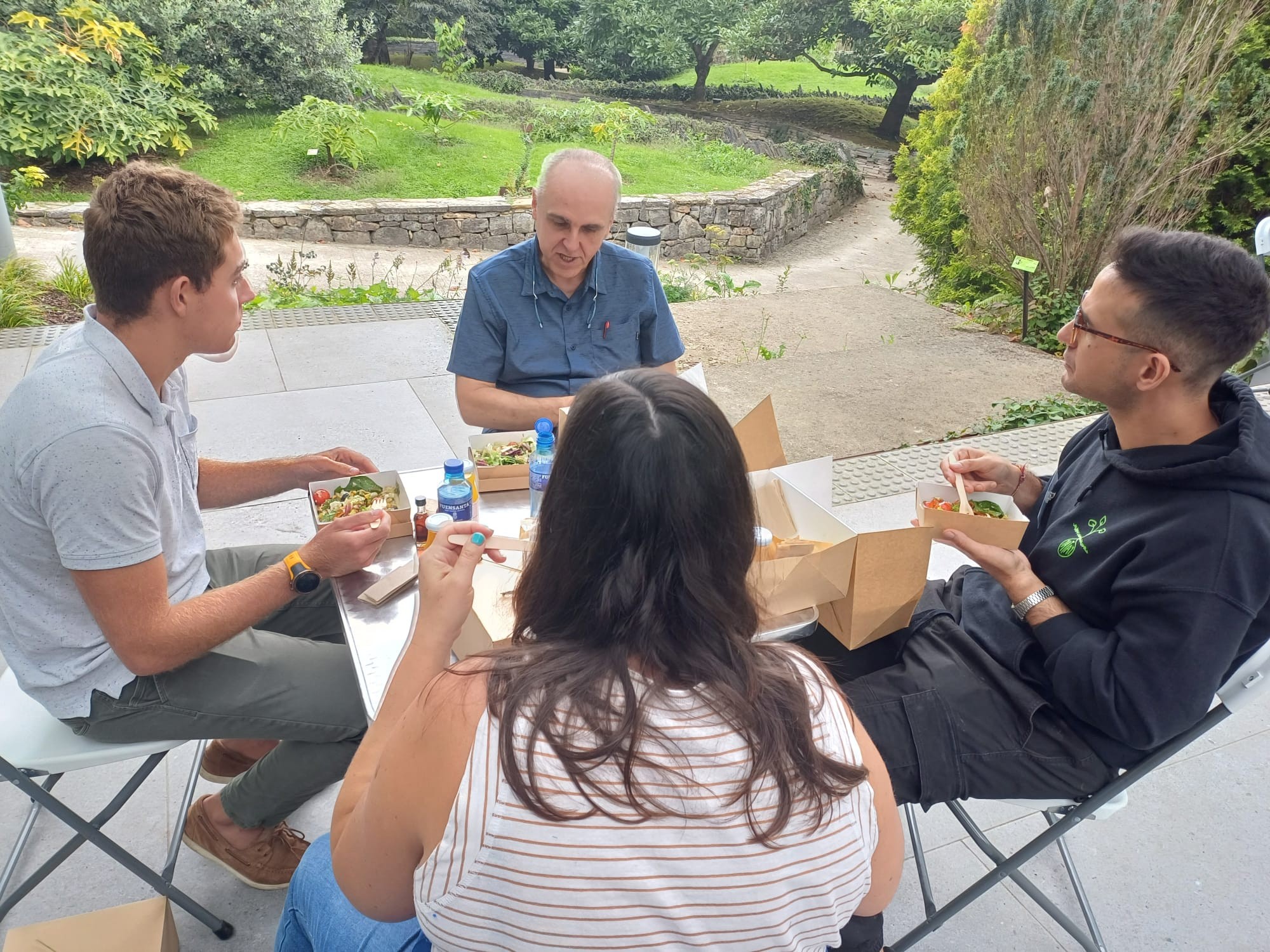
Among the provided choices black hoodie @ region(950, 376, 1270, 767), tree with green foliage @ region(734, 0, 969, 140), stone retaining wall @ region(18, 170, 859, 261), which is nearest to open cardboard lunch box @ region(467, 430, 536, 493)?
black hoodie @ region(950, 376, 1270, 767)

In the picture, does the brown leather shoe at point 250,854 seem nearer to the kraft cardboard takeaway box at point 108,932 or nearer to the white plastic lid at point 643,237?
the kraft cardboard takeaway box at point 108,932

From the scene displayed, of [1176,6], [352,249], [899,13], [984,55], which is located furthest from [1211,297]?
[899,13]

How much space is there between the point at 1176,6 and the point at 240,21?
13.2m

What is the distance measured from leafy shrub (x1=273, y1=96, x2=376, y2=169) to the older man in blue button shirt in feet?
37.0

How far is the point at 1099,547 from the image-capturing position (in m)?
1.67

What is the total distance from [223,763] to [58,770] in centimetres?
61

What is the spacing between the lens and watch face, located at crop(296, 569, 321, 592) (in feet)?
5.54

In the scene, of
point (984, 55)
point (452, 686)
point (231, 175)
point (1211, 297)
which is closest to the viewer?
point (452, 686)

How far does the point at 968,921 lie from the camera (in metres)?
2.08

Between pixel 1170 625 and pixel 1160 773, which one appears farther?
pixel 1160 773

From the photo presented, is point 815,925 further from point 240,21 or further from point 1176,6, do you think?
point 240,21

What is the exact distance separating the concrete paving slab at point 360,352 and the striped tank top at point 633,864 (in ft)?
14.6

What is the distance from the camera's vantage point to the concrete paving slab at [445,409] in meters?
4.46

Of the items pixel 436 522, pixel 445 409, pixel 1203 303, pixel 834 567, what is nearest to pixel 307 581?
pixel 436 522
